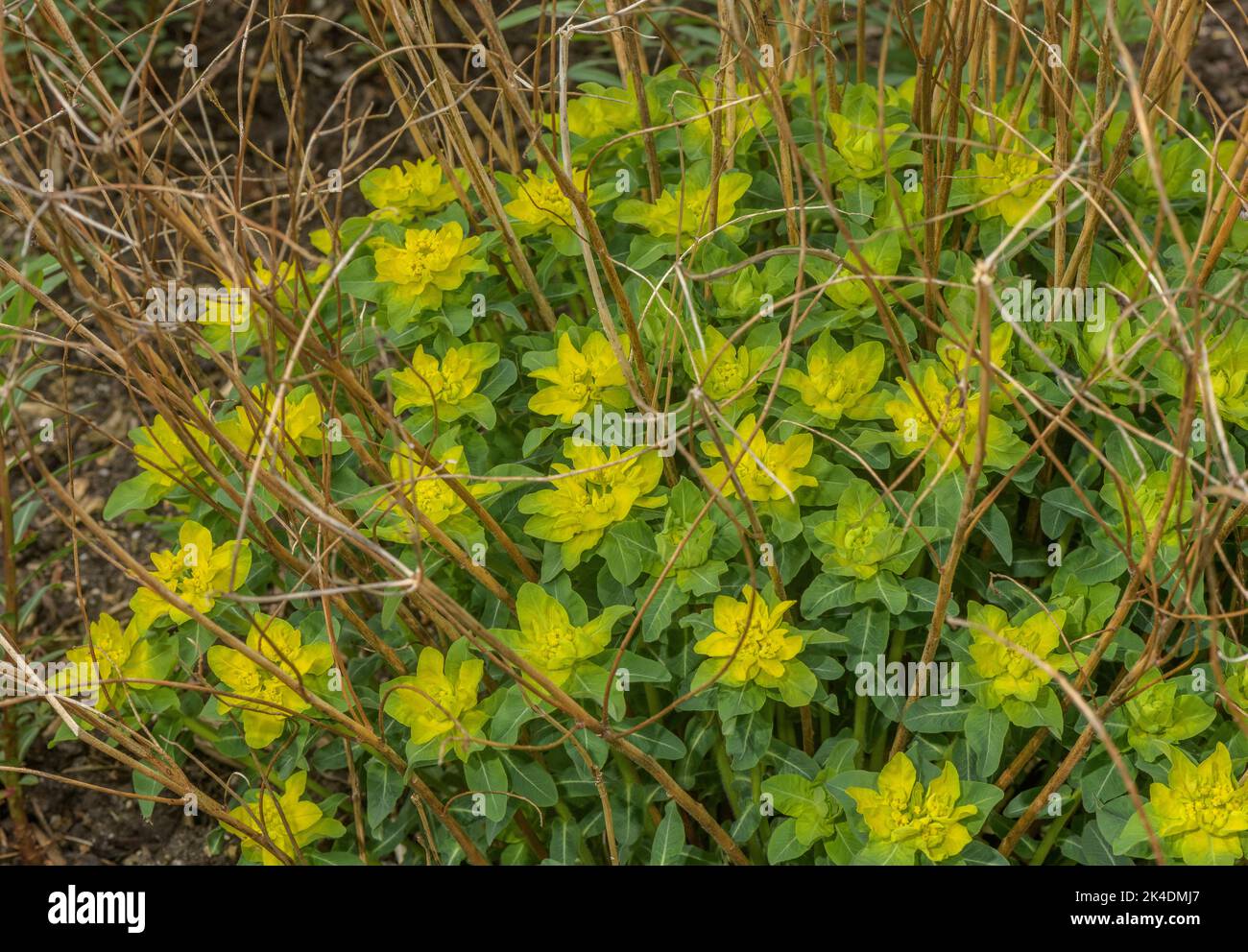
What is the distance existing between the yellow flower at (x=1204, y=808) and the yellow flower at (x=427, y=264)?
3.97 ft

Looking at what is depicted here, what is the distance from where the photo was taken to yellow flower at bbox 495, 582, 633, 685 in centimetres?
163

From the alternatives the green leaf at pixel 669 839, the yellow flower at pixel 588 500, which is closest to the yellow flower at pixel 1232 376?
the yellow flower at pixel 588 500

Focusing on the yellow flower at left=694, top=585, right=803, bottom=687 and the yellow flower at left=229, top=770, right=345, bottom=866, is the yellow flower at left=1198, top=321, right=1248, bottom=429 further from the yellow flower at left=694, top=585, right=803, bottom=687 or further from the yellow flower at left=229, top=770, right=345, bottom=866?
the yellow flower at left=229, top=770, right=345, bottom=866

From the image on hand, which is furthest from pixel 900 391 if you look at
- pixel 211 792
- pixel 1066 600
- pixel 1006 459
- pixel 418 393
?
pixel 211 792

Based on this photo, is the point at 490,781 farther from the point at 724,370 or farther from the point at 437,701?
the point at 724,370

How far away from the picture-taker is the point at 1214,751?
5.17 feet

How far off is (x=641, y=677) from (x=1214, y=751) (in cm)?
75

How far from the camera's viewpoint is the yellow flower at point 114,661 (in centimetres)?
177

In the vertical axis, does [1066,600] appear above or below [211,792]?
above

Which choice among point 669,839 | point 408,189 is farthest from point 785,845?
point 408,189

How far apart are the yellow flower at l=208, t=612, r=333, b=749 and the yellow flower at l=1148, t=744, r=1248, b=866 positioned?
1.14m

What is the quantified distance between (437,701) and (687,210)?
852 millimetres

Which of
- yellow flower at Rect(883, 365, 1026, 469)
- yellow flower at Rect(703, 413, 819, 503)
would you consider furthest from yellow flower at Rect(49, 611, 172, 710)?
yellow flower at Rect(883, 365, 1026, 469)

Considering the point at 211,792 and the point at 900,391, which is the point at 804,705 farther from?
the point at 211,792
